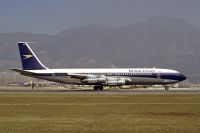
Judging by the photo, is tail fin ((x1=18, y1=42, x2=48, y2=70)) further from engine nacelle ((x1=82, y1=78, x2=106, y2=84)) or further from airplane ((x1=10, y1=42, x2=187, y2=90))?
engine nacelle ((x1=82, y1=78, x2=106, y2=84))

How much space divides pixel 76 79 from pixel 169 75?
1839cm

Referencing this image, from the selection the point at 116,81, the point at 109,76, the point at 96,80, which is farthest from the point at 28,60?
the point at 116,81

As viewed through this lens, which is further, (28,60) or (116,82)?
(28,60)

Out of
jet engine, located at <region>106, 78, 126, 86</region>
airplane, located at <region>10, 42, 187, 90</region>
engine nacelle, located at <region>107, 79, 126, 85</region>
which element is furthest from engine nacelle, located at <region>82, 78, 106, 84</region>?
engine nacelle, located at <region>107, 79, 126, 85</region>

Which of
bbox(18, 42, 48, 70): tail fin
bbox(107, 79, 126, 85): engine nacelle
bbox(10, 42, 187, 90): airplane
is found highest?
bbox(18, 42, 48, 70): tail fin

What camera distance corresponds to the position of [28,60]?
107 m

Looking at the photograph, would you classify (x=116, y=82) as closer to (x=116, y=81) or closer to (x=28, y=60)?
(x=116, y=81)

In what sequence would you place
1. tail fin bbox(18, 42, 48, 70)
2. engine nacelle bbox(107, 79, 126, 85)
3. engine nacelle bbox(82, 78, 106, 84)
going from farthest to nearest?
Answer: 1. tail fin bbox(18, 42, 48, 70)
2. engine nacelle bbox(82, 78, 106, 84)
3. engine nacelle bbox(107, 79, 126, 85)

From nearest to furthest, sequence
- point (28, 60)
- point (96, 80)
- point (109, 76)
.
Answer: point (96, 80) → point (109, 76) → point (28, 60)

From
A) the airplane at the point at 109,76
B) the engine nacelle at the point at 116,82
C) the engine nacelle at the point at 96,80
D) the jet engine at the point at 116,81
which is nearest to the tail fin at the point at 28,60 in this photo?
the airplane at the point at 109,76

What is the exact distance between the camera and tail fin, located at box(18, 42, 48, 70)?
10569 cm

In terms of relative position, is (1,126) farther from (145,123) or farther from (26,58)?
(26,58)

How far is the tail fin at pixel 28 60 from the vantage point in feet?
347

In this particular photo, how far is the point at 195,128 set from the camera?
27.7m
